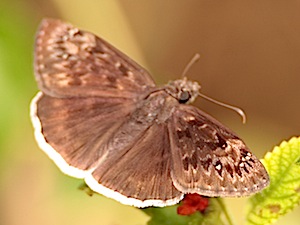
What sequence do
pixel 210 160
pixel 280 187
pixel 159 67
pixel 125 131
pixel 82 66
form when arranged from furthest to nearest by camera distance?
1. pixel 159 67
2. pixel 82 66
3. pixel 125 131
4. pixel 210 160
5. pixel 280 187

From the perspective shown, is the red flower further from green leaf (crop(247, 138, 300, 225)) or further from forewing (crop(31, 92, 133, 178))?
forewing (crop(31, 92, 133, 178))

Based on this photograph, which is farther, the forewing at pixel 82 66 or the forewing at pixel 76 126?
the forewing at pixel 82 66

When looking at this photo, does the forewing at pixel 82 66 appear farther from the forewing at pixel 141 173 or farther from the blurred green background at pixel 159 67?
the blurred green background at pixel 159 67

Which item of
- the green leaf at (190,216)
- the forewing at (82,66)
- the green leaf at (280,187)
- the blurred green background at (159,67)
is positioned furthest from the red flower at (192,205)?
the blurred green background at (159,67)

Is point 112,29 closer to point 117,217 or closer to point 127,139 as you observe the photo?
point 117,217

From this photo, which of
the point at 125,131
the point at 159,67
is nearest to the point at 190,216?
the point at 125,131

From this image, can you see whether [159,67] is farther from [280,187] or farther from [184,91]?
[280,187]

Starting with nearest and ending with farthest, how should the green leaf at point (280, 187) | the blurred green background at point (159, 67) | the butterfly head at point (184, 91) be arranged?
the green leaf at point (280, 187) → the butterfly head at point (184, 91) → the blurred green background at point (159, 67)
